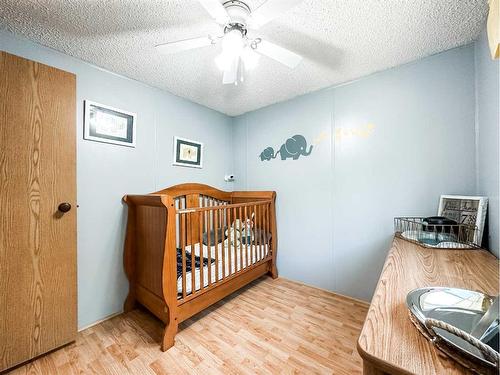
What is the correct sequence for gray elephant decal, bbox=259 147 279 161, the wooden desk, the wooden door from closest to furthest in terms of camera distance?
the wooden desk < the wooden door < gray elephant decal, bbox=259 147 279 161

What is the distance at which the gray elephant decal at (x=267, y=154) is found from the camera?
257cm

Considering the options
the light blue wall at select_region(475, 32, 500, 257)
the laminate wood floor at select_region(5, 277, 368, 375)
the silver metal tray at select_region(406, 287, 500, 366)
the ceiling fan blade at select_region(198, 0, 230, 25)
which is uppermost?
the ceiling fan blade at select_region(198, 0, 230, 25)

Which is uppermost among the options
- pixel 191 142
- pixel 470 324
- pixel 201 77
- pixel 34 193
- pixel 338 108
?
pixel 201 77

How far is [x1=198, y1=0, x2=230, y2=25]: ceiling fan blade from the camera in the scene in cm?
89

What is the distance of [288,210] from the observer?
2434 mm

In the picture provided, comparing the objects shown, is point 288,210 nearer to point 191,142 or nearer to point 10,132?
point 191,142

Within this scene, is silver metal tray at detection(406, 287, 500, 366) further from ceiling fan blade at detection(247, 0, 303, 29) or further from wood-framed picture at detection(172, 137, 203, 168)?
wood-framed picture at detection(172, 137, 203, 168)

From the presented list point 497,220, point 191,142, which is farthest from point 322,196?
point 191,142

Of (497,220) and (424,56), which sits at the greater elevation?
(424,56)

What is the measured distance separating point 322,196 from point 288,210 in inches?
17.6

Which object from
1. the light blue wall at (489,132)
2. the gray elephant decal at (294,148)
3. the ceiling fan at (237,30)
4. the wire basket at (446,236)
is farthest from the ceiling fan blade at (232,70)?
the wire basket at (446,236)

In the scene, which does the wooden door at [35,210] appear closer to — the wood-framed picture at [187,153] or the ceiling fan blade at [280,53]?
the wood-framed picture at [187,153]

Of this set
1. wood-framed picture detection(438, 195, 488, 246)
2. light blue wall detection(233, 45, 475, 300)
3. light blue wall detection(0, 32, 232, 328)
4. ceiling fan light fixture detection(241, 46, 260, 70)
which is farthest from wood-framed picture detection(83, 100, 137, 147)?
wood-framed picture detection(438, 195, 488, 246)

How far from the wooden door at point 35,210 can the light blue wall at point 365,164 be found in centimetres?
194
